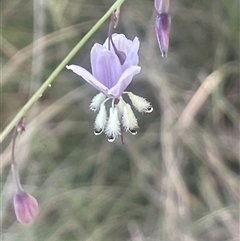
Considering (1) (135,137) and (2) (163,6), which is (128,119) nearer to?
(2) (163,6)

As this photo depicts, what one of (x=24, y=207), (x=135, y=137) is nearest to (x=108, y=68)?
(x=24, y=207)

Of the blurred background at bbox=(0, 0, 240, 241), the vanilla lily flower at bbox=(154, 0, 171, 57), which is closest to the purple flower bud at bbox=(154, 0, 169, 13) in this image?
the vanilla lily flower at bbox=(154, 0, 171, 57)

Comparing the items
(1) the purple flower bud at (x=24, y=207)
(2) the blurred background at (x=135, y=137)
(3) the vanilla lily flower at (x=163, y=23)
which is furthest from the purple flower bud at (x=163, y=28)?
(2) the blurred background at (x=135, y=137)

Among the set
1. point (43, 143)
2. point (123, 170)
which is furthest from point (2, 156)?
point (123, 170)

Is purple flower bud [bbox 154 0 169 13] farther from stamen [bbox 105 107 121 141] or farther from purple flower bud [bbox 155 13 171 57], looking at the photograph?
stamen [bbox 105 107 121 141]

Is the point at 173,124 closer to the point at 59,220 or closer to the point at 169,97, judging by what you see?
the point at 169,97

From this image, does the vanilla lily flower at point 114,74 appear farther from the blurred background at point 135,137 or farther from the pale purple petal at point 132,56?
the blurred background at point 135,137
